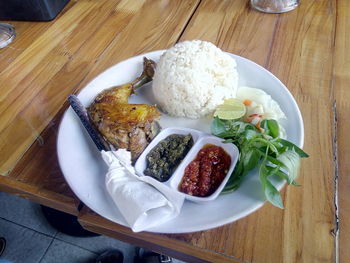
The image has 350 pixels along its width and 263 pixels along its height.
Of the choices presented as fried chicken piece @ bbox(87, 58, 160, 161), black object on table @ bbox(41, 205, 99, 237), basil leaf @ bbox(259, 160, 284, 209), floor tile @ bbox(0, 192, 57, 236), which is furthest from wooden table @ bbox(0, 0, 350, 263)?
floor tile @ bbox(0, 192, 57, 236)

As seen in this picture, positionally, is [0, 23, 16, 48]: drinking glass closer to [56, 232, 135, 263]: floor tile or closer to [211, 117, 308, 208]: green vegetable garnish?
[56, 232, 135, 263]: floor tile

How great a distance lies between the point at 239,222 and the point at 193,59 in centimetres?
69

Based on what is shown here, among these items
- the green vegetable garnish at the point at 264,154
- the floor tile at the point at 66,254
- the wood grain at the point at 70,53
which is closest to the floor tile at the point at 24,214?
the floor tile at the point at 66,254

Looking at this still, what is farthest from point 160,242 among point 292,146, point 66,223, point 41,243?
point 41,243

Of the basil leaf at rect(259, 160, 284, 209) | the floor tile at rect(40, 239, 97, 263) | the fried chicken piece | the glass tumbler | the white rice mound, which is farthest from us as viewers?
the floor tile at rect(40, 239, 97, 263)

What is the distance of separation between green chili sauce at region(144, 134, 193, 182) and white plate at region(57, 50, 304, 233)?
127mm

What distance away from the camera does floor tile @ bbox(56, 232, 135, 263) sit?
1816 mm

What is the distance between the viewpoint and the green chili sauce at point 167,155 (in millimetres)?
985

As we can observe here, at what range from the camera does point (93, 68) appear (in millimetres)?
1514

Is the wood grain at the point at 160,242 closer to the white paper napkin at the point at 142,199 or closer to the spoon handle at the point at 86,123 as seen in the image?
the white paper napkin at the point at 142,199

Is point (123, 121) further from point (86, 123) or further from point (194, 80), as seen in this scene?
point (194, 80)

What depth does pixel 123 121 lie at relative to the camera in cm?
107

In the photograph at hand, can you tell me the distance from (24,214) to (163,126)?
1385 millimetres

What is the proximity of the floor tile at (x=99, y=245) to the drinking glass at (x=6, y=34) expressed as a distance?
4.15 ft
